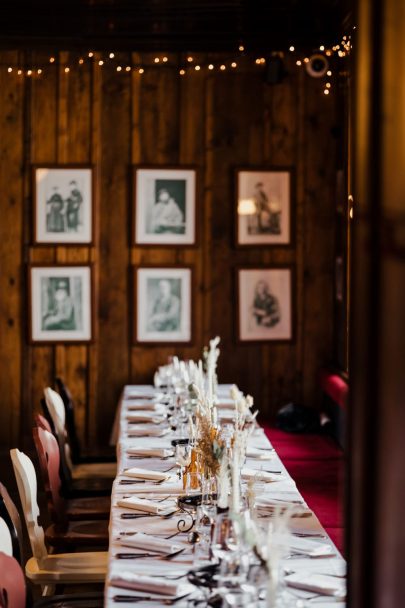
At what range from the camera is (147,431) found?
540 centimetres

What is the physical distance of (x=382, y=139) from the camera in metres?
1.56

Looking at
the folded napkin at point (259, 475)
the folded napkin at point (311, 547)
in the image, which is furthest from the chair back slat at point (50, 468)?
the folded napkin at point (311, 547)

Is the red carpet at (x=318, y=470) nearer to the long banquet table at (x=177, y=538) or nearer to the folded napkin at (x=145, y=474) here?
the long banquet table at (x=177, y=538)

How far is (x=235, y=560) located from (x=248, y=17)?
17.2 feet

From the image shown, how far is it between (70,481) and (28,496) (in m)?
1.41

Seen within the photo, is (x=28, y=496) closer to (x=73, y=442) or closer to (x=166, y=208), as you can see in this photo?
(x=73, y=442)

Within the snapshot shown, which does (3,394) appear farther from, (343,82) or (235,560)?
(235,560)

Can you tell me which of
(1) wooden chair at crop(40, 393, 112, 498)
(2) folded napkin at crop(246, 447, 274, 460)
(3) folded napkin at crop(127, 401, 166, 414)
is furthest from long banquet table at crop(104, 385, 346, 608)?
(3) folded napkin at crop(127, 401, 166, 414)

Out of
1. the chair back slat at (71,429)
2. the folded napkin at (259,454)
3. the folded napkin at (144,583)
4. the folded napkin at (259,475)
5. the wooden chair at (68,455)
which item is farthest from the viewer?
the chair back slat at (71,429)

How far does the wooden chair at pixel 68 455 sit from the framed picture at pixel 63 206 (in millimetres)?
1631

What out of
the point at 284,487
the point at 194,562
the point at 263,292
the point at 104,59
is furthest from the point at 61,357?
the point at 194,562

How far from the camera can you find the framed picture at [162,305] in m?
7.36

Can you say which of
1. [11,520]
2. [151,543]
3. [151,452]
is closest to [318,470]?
[151,452]

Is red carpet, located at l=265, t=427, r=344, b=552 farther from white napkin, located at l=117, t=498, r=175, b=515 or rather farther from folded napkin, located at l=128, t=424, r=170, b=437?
white napkin, located at l=117, t=498, r=175, b=515
